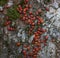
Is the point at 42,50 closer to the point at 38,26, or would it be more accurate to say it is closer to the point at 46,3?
the point at 38,26

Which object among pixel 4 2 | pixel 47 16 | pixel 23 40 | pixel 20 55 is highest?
pixel 4 2

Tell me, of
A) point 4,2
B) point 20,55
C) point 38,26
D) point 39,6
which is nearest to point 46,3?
point 39,6

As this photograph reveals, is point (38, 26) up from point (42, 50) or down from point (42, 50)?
up

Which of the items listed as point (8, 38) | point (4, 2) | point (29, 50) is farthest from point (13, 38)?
point (4, 2)

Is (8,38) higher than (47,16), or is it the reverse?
(47,16)

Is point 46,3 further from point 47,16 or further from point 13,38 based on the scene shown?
point 13,38

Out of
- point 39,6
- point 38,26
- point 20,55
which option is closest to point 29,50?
point 20,55

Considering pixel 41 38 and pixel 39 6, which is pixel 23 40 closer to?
pixel 41 38
